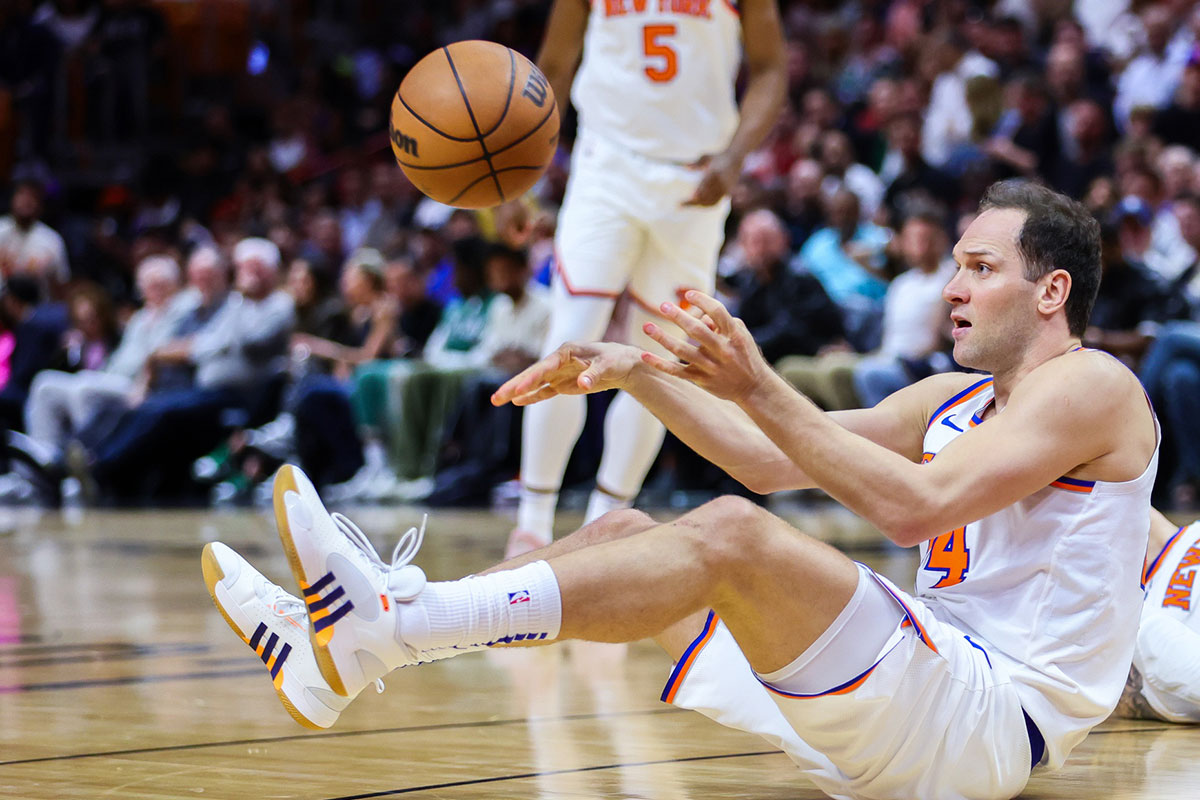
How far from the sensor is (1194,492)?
26.1 ft

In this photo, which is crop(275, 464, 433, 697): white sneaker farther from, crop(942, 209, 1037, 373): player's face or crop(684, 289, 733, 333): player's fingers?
crop(942, 209, 1037, 373): player's face

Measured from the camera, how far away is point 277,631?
2.56 meters

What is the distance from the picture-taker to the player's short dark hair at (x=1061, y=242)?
8.57ft

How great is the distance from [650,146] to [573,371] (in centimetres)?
271

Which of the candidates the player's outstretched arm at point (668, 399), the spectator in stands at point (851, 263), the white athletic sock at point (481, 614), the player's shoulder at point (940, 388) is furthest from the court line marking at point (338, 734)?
the spectator in stands at point (851, 263)

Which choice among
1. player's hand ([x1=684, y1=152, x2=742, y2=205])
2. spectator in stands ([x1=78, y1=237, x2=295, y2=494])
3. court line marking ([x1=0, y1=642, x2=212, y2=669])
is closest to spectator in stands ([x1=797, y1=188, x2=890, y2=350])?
spectator in stands ([x1=78, y1=237, x2=295, y2=494])

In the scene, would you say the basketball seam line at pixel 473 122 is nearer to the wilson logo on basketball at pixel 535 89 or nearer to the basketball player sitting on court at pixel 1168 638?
the wilson logo on basketball at pixel 535 89

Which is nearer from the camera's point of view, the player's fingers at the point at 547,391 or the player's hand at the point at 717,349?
the player's hand at the point at 717,349

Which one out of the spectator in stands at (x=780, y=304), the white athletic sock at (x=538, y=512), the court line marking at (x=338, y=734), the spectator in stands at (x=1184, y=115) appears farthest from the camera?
the spectator in stands at (x=1184, y=115)

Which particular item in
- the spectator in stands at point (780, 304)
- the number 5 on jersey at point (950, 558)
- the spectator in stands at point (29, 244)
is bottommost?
the spectator in stands at point (29, 244)

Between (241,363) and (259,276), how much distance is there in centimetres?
62

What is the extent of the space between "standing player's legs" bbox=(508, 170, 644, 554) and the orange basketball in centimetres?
108

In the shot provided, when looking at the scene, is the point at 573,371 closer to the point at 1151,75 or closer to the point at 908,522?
the point at 908,522

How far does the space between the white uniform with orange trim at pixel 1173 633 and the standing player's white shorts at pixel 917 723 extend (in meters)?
0.90
